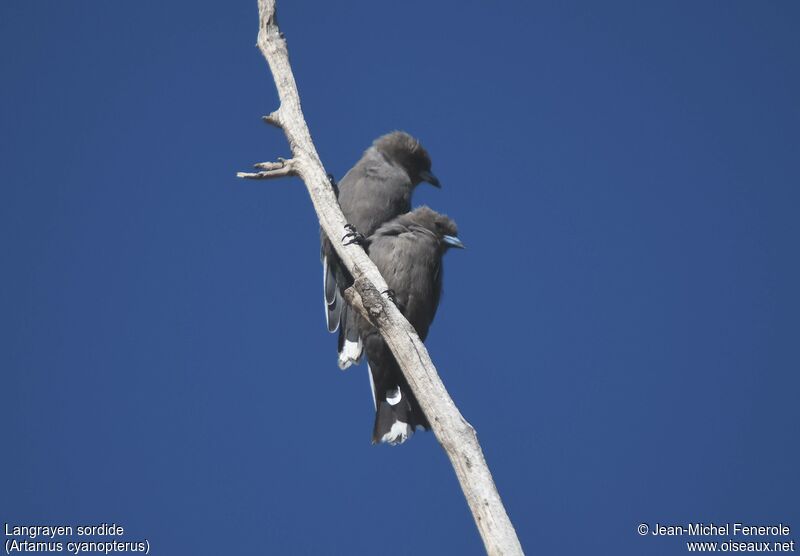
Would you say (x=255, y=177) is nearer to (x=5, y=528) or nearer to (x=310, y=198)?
(x=310, y=198)

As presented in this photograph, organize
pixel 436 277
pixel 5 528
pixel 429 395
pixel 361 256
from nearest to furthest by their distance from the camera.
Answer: pixel 429 395, pixel 361 256, pixel 436 277, pixel 5 528

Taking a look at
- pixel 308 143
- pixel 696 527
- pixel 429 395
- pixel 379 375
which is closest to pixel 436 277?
pixel 379 375

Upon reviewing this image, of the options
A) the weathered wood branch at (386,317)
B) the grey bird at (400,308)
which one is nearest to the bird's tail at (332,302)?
the grey bird at (400,308)

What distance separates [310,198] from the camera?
18.1 feet

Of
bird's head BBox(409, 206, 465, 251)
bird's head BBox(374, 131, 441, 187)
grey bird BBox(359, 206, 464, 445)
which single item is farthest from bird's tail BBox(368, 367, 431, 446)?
bird's head BBox(374, 131, 441, 187)

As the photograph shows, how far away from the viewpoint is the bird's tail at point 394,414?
5.65m

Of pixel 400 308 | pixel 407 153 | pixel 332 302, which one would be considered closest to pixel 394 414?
pixel 400 308

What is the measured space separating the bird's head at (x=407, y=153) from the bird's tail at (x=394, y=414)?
6.34 feet

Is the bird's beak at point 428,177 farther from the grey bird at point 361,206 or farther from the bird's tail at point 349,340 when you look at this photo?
the bird's tail at point 349,340

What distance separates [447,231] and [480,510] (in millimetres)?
2827

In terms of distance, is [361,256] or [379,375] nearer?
[361,256]

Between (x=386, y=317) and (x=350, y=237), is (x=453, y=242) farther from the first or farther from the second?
(x=386, y=317)

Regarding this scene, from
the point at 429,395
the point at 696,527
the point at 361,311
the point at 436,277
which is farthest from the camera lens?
the point at 696,527

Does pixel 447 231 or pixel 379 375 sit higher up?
pixel 447 231
